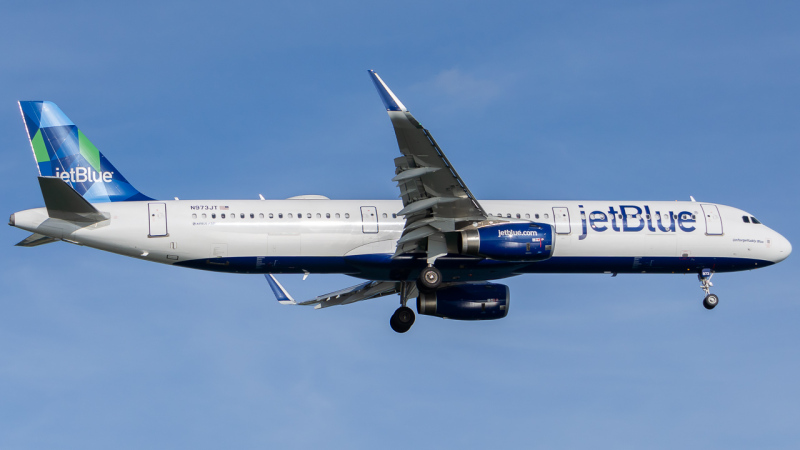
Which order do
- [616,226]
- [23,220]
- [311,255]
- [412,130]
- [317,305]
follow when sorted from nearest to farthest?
[412,130], [23,220], [311,255], [616,226], [317,305]

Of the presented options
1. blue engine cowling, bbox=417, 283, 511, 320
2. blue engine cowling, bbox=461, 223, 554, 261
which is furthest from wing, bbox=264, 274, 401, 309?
blue engine cowling, bbox=461, 223, 554, 261

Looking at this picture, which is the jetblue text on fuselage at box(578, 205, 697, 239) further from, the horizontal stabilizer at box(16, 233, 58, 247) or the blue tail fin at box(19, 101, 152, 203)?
the horizontal stabilizer at box(16, 233, 58, 247)

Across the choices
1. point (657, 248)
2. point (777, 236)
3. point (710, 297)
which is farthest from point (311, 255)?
point (777, 236)

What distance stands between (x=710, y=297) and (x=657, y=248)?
3132 mm

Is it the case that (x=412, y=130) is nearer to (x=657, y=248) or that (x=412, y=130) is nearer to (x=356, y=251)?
(x=356, y=251)

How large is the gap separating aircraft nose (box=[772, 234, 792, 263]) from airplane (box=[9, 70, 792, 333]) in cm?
5

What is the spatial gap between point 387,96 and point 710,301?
16.2m

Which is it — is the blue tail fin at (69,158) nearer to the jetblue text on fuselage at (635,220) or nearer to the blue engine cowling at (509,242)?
the blue engine cowling at (509,242)

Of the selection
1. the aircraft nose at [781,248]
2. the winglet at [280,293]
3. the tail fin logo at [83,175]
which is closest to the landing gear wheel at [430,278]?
the winglet at [280,293]

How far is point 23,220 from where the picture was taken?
1176 inches

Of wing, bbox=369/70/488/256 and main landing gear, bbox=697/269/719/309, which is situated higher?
wing, bbox=369/70/488/256

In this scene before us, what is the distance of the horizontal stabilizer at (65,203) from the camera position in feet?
94.6

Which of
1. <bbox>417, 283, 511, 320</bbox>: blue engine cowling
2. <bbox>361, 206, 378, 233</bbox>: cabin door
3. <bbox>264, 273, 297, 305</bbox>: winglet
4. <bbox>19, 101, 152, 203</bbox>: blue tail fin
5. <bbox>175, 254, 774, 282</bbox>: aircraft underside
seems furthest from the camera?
<bbox>264, 273, 297, 305</bbox>: winglet

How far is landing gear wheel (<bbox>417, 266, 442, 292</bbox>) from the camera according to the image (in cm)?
3198
